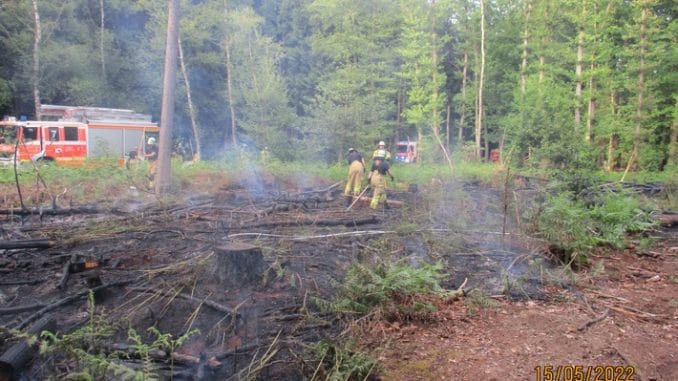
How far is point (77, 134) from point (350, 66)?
44.1 feet

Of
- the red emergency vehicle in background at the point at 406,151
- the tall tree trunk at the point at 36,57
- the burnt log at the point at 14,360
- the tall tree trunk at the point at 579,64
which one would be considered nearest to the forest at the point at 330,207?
the burnt log at the point at 14,360

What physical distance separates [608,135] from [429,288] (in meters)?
21.6

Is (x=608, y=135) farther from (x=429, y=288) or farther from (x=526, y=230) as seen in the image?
(x=429, y=288)

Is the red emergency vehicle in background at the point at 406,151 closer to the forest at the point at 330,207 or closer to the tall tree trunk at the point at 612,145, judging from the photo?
the forest at the point at 330,207

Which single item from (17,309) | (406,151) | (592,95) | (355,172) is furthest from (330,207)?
(406,151)

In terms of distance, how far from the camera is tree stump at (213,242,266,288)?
208 inches

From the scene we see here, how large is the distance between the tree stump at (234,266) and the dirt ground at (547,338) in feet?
6.15

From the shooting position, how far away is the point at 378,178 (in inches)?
435

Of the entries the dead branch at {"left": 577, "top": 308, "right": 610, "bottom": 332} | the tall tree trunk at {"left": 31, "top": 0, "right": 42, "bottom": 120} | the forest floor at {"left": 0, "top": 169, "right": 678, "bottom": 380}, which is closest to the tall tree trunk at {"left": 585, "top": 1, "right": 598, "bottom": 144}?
the forest floor at {"left": 0, "top": 169, "right": 678, "bottom": 380}

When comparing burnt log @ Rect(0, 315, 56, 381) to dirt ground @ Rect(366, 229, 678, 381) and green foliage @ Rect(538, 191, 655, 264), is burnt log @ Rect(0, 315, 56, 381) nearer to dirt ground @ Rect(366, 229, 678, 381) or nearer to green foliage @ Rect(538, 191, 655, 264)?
dirt ground @ Rect(366, 229, 678, 381)

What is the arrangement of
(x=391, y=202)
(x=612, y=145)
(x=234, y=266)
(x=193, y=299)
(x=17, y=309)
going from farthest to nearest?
(x=612, y=145) < (x=391, y=202) < (x=234, y=266) < (x=193, y=299) < (x=17, y=309)

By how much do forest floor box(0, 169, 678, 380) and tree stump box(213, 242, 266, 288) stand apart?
0.07ft

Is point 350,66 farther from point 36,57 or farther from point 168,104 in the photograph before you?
point 36,57
